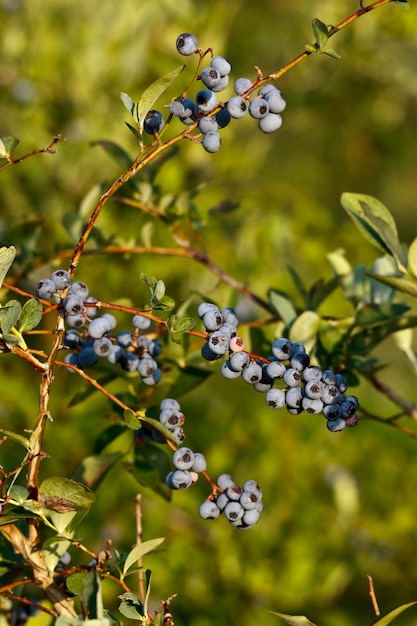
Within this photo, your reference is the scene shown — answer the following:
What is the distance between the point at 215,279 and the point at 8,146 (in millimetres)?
989

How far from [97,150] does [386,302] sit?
3.81ft

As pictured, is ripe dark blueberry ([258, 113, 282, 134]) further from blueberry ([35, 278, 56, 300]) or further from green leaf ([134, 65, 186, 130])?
blueberry ([35, 278, 56, 300])

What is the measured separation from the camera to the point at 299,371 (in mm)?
693

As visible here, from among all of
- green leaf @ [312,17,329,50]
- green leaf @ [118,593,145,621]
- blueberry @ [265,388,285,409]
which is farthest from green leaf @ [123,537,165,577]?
green leaf @ [312,17,329,50]

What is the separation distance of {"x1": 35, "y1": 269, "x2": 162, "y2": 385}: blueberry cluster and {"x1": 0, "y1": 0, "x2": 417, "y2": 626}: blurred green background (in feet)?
0.81

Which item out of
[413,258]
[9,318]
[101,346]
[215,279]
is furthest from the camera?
[215,279]

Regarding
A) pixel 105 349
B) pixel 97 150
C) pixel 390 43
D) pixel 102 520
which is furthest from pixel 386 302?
pixel 390 43

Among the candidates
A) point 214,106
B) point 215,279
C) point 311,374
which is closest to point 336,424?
point 311,374

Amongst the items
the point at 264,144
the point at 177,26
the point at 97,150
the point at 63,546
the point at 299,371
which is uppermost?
the point at 177,26

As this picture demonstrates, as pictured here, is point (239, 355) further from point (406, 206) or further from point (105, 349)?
point (406, 206)

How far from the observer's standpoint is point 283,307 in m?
0.93

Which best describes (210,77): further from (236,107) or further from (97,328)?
(97,328)

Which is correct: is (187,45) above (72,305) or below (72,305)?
above

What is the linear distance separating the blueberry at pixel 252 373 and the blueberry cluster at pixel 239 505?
9cm
